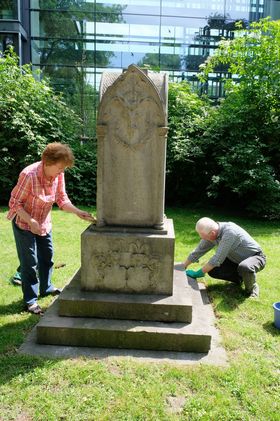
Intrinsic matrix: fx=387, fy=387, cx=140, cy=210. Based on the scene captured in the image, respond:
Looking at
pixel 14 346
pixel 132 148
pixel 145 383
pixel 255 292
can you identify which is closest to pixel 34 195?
pixel 132 148

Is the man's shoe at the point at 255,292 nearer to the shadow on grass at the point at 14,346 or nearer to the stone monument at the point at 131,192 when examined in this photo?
the stone monument at the point at 131,192

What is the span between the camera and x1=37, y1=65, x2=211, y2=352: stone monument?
11.4 ft

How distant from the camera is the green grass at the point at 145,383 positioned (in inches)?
104

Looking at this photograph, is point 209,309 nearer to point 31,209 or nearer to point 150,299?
point 150,299

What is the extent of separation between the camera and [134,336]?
134 inches

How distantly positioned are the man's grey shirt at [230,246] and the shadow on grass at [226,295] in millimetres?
390

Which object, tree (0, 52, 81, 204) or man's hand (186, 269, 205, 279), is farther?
tree (0, 52, 81, 204)

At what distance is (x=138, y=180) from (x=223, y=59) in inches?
358

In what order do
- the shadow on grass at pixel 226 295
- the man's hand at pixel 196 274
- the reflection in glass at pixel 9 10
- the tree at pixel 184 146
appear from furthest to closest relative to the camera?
the reflection in glass at pixel 9 10 < the tree at pixel 184 146 < the man's hand at pixel 196 274 < the shadow on grass at pixel 226 295

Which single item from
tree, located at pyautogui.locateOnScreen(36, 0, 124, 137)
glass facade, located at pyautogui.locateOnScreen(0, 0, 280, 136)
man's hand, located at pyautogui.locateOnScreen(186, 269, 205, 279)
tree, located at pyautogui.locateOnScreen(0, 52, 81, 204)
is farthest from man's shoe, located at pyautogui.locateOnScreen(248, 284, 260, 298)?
tree, located at pyautogui.locateOnScreen(36, 0, 124, 137)

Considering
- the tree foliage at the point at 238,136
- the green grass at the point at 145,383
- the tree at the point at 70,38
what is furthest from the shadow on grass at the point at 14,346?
the tree at the point at 70,38

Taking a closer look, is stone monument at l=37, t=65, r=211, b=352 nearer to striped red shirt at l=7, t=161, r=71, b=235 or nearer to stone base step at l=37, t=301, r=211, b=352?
stone base step at l=37, t=301, r=211, b=352

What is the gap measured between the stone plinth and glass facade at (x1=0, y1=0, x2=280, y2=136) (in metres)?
13.2

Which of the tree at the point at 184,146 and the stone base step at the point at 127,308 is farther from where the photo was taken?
the tree at the point at 184,146
